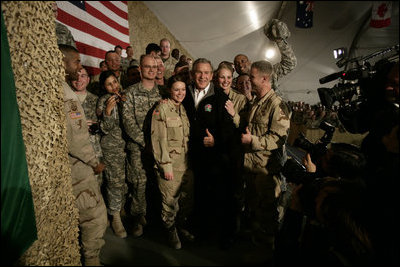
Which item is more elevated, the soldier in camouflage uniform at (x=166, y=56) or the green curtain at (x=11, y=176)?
the soldier in camouflage uniform at (x=166, y=56)

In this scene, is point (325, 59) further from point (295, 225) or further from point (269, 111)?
point (295, 225)

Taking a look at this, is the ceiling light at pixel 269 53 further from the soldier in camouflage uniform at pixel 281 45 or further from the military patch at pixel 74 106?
the military patch at pixel 74 106

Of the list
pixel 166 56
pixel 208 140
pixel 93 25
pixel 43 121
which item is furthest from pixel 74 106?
pixel 93 25

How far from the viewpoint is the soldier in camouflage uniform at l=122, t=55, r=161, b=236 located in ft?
6.98

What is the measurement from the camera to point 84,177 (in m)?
1.46

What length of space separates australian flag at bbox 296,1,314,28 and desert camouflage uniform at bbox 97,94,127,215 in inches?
343

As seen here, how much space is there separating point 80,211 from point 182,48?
9.15 metres

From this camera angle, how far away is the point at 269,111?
5.86 ft

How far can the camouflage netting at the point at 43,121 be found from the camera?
0.87 m

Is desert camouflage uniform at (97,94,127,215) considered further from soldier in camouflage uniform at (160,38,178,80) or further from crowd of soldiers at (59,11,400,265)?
soldier in camouflage uniform at (160,38,178,80)

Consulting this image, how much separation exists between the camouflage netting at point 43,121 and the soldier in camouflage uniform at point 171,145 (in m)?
0.79

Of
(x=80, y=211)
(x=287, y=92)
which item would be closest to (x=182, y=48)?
(x=287, y=92)

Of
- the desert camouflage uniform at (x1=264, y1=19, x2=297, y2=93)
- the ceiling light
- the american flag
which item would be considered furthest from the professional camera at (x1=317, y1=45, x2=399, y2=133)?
the ceiling light

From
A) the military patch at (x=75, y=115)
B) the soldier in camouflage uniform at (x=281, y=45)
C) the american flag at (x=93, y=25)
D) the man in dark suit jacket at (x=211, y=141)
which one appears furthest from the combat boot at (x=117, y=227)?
the soldier in camouflage uniform at (x=281, y=45)
